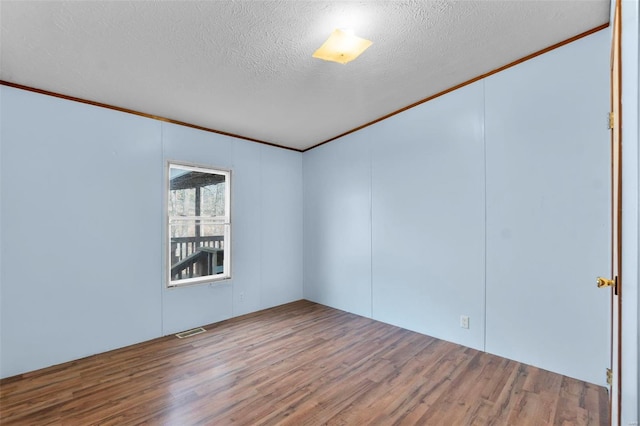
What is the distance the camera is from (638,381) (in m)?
0.74

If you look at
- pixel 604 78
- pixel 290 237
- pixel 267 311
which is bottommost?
pixel 267 311

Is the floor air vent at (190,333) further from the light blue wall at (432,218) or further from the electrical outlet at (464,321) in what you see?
the electrical outlet at (464,321)

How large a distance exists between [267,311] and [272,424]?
247cm

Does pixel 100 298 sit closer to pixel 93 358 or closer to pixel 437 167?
pixel 93 358

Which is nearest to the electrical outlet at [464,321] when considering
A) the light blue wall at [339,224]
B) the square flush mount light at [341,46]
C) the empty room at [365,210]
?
the empty room at [365,210]

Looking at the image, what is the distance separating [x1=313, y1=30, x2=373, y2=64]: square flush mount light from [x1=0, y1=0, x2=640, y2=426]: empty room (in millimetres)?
18

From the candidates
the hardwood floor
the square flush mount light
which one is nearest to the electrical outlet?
the hardwood floor

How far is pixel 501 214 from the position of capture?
117 inches

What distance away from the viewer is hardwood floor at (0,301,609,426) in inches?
83.2

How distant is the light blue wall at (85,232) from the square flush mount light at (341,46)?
2.23m

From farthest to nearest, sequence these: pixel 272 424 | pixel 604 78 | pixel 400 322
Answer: pixel 400 322
pixel 604 78
pixel 272 424

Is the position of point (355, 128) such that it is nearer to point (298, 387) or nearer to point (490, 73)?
point (490, 73)

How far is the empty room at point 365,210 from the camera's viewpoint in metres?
2.18

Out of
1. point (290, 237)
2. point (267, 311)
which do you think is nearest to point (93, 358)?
point (267, 311)
